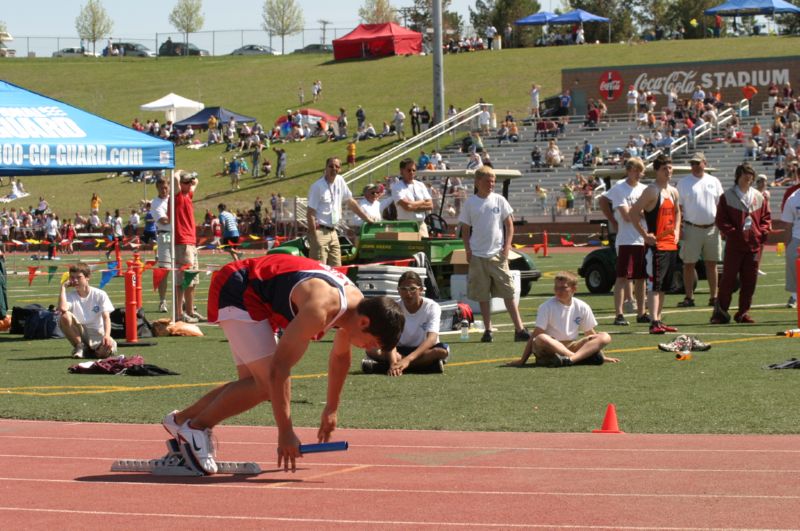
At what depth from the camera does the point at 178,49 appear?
10394 cm

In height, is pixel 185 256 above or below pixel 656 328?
above

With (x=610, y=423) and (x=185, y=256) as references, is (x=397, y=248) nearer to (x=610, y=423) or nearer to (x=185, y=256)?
(x=185, y=256)

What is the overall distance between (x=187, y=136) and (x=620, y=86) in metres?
24.0

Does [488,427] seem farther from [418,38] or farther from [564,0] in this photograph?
[564,0]

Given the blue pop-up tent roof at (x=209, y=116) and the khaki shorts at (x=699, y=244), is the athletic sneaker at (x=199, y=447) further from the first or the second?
the blue pop-up tent roof at (x=209, y=116)

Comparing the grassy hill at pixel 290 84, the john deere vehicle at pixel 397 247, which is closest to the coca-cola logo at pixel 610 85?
the grassy hill at pixel 290 84

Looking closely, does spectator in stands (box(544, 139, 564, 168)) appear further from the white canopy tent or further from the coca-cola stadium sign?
the white canopy tent

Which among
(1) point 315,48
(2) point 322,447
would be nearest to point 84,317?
(2) point 322,447

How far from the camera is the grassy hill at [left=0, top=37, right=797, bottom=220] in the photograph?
203ft

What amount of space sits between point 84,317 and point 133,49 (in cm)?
9244

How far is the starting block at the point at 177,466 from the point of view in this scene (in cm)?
766

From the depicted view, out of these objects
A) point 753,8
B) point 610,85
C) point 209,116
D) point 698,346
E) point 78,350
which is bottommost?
point 78,350

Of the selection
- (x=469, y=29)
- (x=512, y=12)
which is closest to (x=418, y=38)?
(x=469, y=29)

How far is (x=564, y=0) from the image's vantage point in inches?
4695
